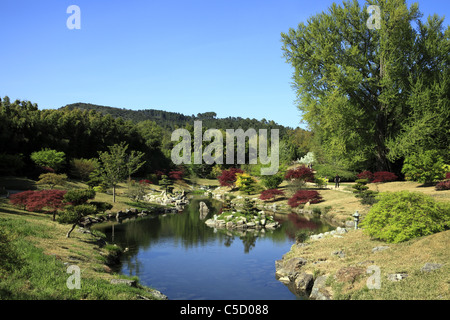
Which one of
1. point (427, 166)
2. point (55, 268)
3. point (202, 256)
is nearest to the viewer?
point (55, 268)

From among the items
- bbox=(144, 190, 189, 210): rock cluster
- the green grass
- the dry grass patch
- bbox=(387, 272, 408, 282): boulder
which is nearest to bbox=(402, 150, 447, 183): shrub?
the dry grass patch

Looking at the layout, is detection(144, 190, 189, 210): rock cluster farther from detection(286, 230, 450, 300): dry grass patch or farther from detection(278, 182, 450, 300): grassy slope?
detection(286, 230, 450, 300): dry grass patch

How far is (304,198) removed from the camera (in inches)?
1287

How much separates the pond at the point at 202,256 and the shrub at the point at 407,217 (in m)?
4.52

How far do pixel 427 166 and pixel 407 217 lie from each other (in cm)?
1686

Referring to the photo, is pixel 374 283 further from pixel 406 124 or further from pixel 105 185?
pixel 105 185

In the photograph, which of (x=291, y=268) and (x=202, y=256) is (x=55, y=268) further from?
(x=291, y=268)

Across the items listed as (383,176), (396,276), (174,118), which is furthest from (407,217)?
(174,118)

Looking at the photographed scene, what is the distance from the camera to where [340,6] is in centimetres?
3034

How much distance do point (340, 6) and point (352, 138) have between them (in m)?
11.8

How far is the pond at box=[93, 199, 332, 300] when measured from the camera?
12375 millimetres

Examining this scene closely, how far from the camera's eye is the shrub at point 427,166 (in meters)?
26.6

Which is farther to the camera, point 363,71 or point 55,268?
point 363,71

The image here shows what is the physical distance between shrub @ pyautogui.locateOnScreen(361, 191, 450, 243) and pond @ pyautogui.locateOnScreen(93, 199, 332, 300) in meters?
4.52
